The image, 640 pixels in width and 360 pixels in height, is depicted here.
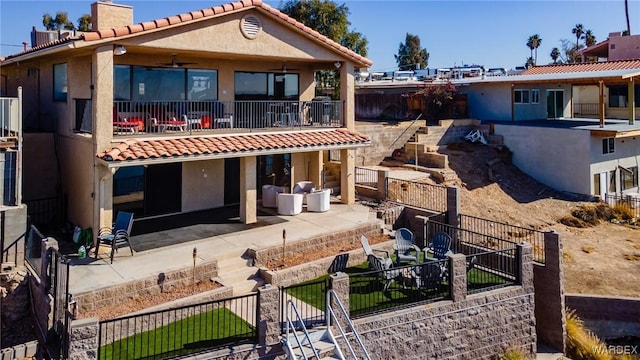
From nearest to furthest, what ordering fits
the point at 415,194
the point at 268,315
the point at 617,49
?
the point at 268,315
the point at 415,194
the point at 617,49

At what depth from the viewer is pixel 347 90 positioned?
2052cm

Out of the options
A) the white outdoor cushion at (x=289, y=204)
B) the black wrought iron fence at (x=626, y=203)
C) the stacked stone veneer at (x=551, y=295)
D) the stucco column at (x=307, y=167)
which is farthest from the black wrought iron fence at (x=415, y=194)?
the black wrought iron fence at (x=626, y=203)

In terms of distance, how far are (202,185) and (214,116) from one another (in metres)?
2.79

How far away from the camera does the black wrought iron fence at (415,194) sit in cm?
2148

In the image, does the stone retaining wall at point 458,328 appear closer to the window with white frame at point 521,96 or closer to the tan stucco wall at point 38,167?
the tan stucco wall at point 38,167

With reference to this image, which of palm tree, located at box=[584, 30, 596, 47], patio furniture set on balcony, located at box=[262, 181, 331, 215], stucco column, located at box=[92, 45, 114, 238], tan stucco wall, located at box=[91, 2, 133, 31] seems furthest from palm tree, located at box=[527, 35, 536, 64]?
stucco column, located at box=[92, 45, 114, 238]

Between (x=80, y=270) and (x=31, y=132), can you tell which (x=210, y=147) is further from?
(x=31, y=132)

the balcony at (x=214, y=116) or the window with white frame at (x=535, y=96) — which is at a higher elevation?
the window with white frame at (x=535, y=96)

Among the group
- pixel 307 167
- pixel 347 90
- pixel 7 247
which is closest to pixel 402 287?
pixel 307 167

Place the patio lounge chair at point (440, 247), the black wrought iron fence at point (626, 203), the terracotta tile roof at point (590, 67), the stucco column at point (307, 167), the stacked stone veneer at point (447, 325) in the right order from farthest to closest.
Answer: the terracotta tile roof at point (590, 67) < the black wrought iron fence at point (626, 203) < the stucco column at point (307, 167) < the patio lounge chair at point (440, 247) < the stacked stone veneer at point (447, 325)

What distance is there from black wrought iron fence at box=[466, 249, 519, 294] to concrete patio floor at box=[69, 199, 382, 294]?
4046mm

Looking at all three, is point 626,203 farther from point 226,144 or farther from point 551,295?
point 226,144

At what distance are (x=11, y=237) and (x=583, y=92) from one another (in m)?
41.6

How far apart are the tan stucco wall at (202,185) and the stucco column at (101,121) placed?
4.23 meters
